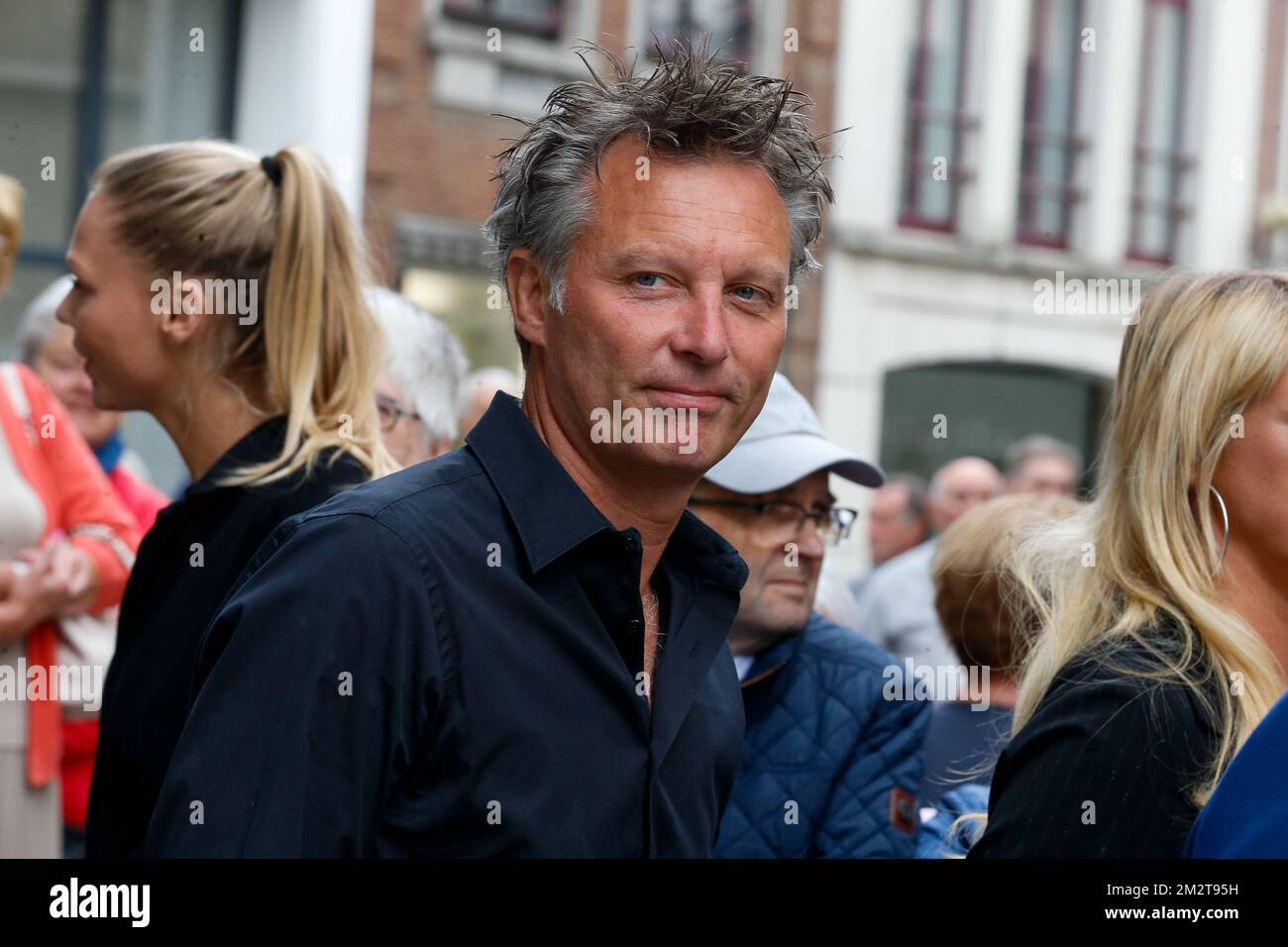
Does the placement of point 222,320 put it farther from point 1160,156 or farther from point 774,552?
point 1160,156

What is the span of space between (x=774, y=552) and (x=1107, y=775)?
133cm

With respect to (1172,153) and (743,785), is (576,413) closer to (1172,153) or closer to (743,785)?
(743,785)

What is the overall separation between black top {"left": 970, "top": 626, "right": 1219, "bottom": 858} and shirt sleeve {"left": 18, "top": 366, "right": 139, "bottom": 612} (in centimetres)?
217

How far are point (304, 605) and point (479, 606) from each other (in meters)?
0.19

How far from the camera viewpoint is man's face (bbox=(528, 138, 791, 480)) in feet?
6.34

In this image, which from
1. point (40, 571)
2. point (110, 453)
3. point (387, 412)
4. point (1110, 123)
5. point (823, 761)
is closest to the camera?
point (823, 761)

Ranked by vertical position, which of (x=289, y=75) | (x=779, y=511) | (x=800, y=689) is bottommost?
(x=800, y=689)

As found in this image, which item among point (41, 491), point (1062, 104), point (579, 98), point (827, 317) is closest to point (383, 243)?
point (41, 491)

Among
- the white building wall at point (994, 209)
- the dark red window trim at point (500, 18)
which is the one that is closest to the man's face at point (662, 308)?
the dark red window trim at point (500, 18)

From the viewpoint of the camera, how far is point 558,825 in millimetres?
1781

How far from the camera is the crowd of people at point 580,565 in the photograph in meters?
1.71

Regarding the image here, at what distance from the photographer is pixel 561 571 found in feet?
6.20

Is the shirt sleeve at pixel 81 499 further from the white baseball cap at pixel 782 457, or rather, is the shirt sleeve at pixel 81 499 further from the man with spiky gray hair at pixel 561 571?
the man with spiky gray hair at pixel 561 571

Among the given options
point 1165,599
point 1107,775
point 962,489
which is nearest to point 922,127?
point 962,489
